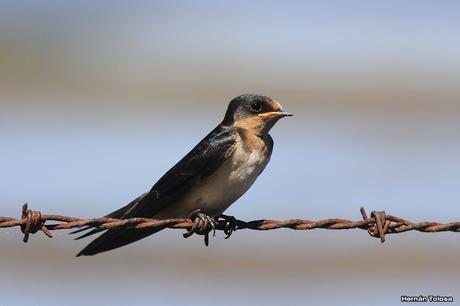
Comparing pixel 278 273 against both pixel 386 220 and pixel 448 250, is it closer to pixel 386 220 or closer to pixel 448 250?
pixel 448 250

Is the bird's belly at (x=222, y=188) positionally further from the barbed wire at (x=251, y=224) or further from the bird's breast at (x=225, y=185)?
the barbed wire at (x=251, y=224)

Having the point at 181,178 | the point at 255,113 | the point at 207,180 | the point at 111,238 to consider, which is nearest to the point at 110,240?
the point at 111,238

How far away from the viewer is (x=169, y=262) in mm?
12992

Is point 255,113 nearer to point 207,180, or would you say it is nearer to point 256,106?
point 256,106

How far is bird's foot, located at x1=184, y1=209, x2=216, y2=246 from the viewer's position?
551 centimetres

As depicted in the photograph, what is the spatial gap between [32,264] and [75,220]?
881 cm

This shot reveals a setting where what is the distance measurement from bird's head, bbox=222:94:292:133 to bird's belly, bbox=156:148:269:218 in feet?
0.95

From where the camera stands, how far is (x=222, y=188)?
6223mm

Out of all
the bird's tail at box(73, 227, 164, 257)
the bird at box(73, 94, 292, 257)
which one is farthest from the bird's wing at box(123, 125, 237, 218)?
the bird's tail at box(73, 227, 164, 257)

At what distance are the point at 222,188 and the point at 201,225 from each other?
0.59 metres

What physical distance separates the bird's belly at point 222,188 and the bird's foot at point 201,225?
266 mm

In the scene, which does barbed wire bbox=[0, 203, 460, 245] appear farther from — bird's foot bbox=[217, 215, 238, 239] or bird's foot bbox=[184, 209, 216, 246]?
bird's foot bbox=[217, 215, 238, 239]

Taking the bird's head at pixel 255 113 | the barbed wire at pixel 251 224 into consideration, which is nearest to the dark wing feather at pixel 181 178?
the bird's head at pixel 255 113

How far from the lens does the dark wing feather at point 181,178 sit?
20.2 ft
